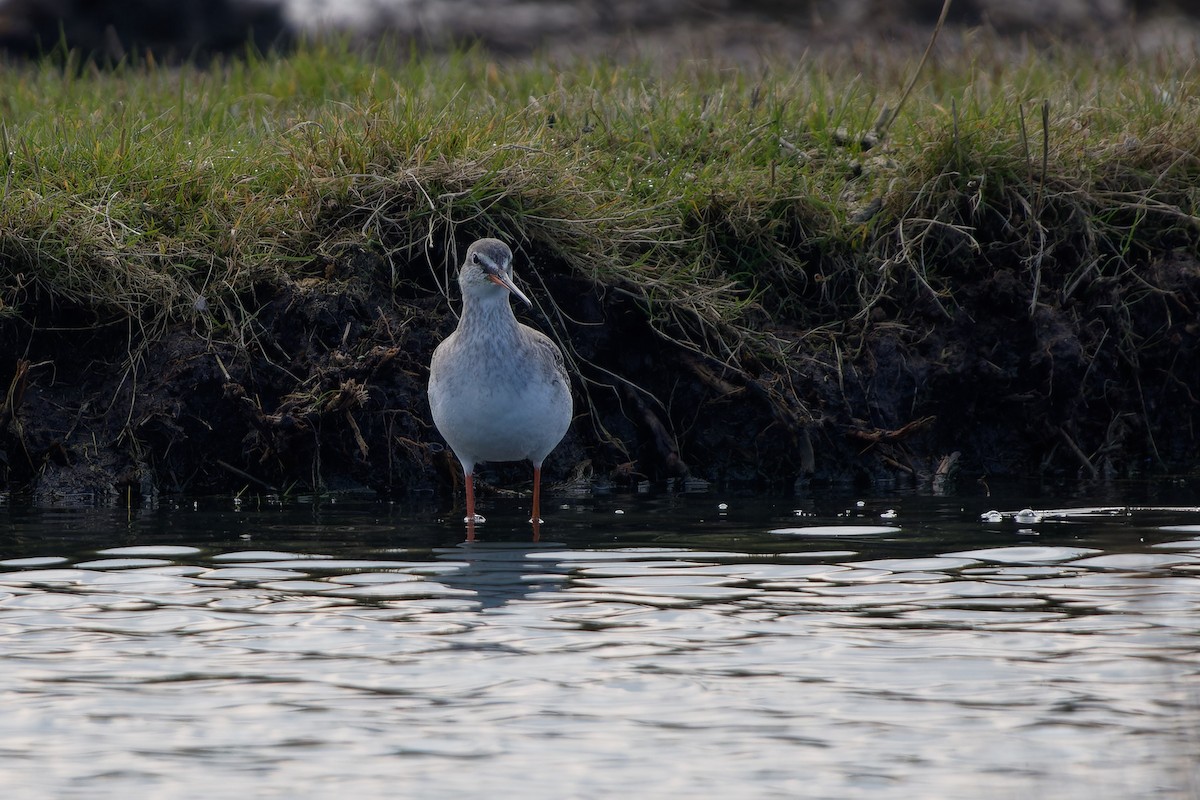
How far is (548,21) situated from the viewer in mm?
20438

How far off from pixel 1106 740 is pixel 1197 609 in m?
1.54

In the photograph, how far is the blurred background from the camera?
61.6 feet

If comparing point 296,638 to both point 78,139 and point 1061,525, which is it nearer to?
point 1061,525

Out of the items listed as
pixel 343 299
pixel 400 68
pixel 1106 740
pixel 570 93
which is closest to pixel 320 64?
pixel 400 68

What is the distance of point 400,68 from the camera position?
13.1 meters

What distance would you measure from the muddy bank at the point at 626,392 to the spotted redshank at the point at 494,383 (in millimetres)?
A: 993

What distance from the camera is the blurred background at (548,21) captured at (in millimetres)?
18781

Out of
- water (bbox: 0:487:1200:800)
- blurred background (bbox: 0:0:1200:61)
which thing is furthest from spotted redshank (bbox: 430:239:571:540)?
blurred background (bbox: 0:0:1200:61)

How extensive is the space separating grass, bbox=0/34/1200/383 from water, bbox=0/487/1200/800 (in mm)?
1916

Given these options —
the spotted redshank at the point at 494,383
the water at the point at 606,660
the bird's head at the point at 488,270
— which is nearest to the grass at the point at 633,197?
the bird's head at the point at 488,270

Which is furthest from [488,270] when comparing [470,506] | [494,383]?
[470,506]

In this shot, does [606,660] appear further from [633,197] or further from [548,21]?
[548,21]

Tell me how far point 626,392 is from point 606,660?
4402 millimetres

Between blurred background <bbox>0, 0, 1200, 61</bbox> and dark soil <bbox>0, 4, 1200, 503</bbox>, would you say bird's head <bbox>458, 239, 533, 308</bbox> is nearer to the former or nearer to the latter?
dark soil <bbox>0, 4, 1200, 503</bbox>
